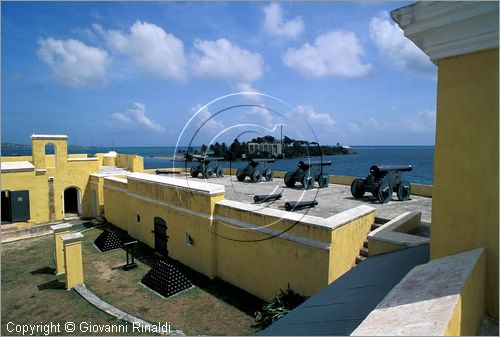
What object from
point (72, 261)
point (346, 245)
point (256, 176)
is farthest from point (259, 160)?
point (346, 245)

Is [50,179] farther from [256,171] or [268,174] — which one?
[268,174]

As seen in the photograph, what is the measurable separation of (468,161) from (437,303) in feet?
4.87

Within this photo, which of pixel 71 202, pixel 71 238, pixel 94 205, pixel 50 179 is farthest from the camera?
pixel 71 202

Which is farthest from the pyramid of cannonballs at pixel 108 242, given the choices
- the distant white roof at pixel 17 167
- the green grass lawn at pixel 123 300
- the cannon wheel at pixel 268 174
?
the cannon wheel at pixel 268 174

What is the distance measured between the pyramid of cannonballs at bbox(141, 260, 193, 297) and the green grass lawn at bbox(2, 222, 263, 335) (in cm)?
18

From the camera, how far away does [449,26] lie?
9.61ft

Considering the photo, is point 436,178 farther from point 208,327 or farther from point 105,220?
point 105,220

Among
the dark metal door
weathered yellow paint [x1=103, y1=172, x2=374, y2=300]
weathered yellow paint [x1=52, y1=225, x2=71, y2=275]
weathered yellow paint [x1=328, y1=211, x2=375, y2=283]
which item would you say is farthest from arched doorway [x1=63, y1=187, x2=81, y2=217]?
weathered yellow paint [x1=328, y1=211, x2=375, y2=283]

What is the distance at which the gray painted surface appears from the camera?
10.5 feet

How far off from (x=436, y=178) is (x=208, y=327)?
22.5 ft

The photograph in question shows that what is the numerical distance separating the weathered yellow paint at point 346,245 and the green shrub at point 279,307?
1.18 meters

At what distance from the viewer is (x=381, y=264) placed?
4668mm

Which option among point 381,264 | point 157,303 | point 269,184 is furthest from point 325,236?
point 269,184

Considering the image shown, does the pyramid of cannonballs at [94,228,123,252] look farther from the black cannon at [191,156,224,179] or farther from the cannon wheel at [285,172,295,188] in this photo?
the cannon wheel at [285,172,295,188]
